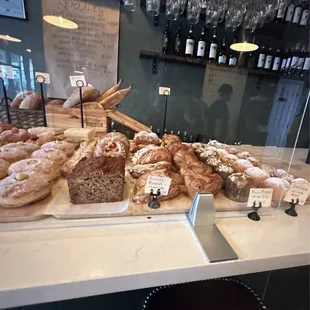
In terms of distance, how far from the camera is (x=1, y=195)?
676mm

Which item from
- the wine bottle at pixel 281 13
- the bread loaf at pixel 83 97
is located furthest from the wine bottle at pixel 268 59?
the bread loaf at pixel 83 97

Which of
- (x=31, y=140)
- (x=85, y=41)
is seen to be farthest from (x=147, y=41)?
(x=31, y=140)

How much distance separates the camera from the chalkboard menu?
6.42 ft

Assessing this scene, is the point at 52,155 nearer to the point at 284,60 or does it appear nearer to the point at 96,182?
the point at 96,182

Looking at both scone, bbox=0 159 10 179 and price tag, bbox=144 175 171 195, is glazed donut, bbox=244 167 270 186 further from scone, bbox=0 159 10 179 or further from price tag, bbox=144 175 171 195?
scone, bbox=0 159 10 179

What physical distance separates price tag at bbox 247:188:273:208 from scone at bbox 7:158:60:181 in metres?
0.82

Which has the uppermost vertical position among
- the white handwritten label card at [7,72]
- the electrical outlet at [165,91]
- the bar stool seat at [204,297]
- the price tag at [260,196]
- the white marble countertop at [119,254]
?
the white handwritten label card at [7,72]

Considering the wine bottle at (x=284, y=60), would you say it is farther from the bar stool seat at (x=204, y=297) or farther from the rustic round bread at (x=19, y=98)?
the rustic round bread at (x=19, y=98)

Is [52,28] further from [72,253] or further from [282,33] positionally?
[282,33]

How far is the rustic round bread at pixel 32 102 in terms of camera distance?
123 cm

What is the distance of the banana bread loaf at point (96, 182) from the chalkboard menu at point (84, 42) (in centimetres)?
131

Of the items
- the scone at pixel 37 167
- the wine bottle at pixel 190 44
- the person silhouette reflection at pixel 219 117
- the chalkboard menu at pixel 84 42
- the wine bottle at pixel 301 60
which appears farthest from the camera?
the person silhouette reflection at pixel 219 117

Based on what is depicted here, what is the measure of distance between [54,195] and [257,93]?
2727 mm

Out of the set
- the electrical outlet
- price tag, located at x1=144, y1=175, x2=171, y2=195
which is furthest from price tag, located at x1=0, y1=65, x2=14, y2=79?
the electrical outlet
